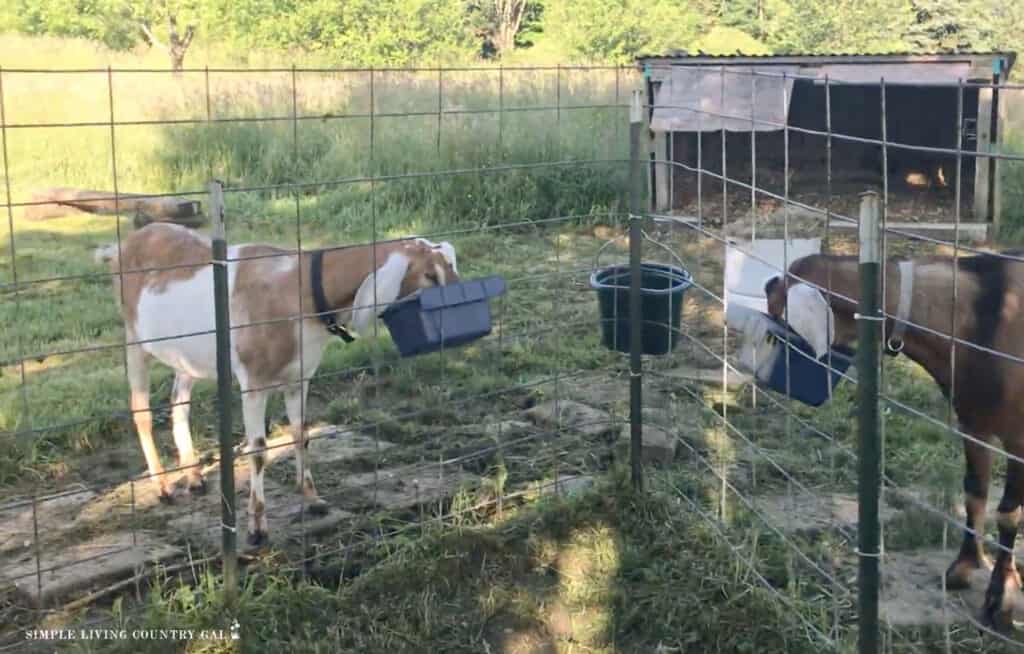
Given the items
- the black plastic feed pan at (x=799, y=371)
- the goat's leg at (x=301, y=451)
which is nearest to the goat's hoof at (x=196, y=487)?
the goat's leg at (x=301, y=451)

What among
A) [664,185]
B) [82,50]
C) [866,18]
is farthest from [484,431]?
[866,18]

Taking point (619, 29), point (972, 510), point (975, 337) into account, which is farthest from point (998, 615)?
point (619, 29)

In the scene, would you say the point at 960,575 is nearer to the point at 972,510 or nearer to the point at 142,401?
the point at 972,510

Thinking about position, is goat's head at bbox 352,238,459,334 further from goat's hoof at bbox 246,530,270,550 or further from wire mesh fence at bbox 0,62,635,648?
goat's hoof at bbox 246,530,270,550

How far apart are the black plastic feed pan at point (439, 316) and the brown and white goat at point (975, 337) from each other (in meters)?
1.19

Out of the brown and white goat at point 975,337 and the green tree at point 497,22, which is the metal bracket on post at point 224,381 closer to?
the brown and white goat at point 975,337

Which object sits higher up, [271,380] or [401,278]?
[401,278]

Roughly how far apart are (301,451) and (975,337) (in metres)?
2.92

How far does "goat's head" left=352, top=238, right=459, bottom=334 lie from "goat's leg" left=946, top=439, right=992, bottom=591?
7.49 ft

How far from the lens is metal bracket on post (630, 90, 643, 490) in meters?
5.16

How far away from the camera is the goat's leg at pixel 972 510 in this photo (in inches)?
176

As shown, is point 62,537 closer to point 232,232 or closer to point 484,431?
point 484,431

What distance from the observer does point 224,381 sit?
4148 mm

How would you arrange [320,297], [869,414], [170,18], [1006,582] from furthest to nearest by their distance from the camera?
[170,18] < [320,297] < [1006,582] < [869,414]
